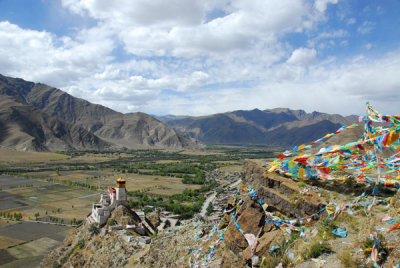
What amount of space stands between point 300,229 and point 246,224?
1961 millimetres

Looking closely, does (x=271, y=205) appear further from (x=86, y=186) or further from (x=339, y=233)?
(x=86, y=186)

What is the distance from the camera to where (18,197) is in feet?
207

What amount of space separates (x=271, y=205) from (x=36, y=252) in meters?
39.2

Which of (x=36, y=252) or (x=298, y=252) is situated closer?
(x=298, y=252)

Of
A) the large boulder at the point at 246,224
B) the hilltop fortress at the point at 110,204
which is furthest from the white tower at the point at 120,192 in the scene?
the large boulder at the point at 246,224

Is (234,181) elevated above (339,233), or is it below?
below

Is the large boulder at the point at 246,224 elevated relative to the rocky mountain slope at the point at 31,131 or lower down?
lower down

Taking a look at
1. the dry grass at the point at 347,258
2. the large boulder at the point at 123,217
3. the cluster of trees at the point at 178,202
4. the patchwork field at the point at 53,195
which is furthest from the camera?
the cluster of trees at the point at 178,202

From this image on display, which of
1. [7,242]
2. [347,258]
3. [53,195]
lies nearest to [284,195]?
[347,258]

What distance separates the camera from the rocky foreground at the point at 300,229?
701cm

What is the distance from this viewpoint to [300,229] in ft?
29.6

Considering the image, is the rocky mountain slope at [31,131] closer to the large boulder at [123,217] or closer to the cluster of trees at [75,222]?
the cluster of trees at [75,222]

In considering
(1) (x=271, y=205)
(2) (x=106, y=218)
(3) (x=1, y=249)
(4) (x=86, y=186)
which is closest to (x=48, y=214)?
(3) (x=1, y=249)

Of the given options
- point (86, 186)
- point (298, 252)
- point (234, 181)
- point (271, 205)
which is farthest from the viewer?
point (234, 181)
